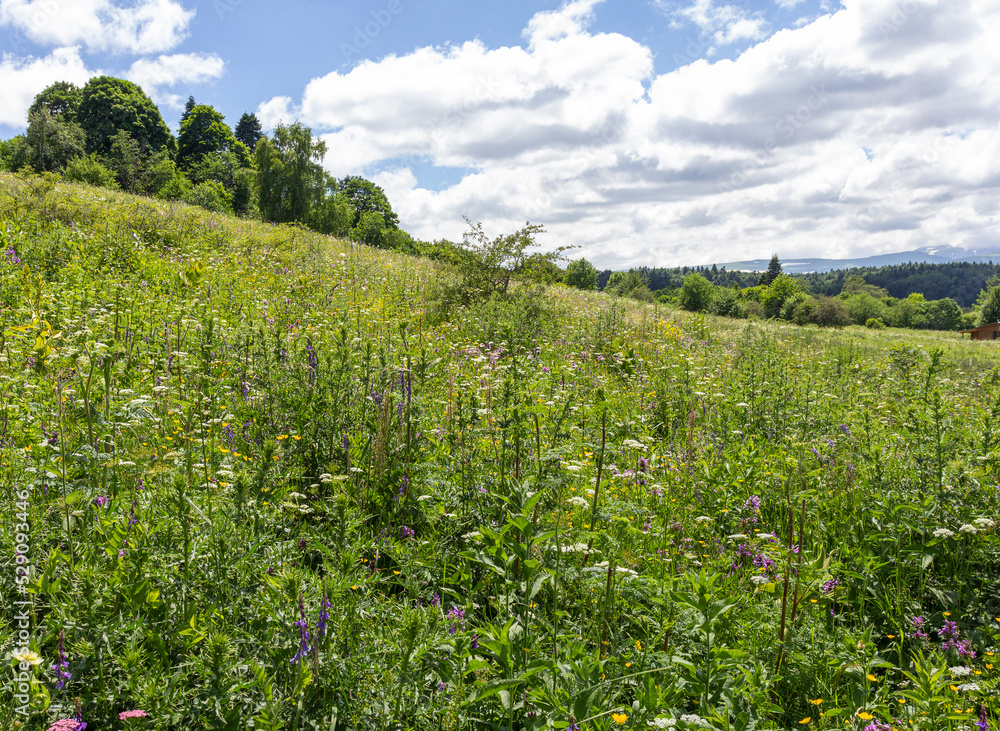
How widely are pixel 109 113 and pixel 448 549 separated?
3315 inches

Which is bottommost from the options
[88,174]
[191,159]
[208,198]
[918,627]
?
[918,627]

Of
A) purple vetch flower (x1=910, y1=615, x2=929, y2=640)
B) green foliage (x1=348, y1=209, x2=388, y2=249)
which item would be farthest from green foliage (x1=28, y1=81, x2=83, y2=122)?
purple vetch flower (x1=910, y1=615, x2=929, y2=640)

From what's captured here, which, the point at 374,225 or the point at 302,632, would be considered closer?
the point at 302,632

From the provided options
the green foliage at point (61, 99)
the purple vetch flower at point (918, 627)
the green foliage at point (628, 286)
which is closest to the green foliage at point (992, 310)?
the green foliage at point (628, 286)

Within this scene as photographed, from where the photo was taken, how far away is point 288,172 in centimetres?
4516

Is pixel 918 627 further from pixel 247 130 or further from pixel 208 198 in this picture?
pixel 247 130

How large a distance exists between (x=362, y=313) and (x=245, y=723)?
6.25m

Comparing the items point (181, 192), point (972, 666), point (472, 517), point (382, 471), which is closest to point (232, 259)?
point (382, 471)

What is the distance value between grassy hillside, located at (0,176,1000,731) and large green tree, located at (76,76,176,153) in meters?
76.4

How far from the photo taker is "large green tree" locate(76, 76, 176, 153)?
6153cm

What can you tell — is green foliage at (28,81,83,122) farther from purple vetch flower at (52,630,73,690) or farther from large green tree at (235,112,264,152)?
purple vetch flower at (52,630,73,690)

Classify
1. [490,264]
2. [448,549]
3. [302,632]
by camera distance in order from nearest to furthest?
[302,632] < [448,549] < [490,264]

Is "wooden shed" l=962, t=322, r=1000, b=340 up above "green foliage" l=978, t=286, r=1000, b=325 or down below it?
below

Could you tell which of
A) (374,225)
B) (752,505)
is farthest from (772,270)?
(752,505)
